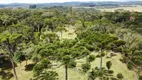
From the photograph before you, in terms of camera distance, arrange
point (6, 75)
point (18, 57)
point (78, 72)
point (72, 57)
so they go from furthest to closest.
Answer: point (18, 57)
point (6, 75)
point (78, 72)
point (72, 57)

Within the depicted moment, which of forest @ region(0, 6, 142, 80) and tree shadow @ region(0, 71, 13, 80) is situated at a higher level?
forest @ region(0, 6, 142, 80)

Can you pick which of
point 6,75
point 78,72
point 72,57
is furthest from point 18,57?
point 72,57

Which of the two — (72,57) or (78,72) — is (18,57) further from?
(72,57)

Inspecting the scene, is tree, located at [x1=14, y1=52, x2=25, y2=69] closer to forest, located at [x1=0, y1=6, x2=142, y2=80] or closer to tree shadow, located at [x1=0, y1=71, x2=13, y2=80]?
forest, located at [x1=0, y1=6, x2=142, y2=80]

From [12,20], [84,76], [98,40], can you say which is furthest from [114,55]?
[12,20]

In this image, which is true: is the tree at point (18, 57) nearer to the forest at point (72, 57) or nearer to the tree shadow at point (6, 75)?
the forest at point (72, 57)

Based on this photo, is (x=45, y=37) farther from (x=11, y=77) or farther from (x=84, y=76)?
(x=84, y=76)

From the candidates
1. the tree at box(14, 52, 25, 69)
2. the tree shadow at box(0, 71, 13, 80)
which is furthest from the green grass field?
the tree at box(14, 52, 25, 69)

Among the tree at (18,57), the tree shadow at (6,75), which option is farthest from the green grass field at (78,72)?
the tree at (18,57)

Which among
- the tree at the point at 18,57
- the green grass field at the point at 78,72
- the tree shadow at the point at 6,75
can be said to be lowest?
the tree shadow at the point at 6,75

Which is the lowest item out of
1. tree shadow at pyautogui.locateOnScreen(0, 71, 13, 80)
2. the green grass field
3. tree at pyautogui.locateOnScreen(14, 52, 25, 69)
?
tree shadow at pyautogui.locateOnScreen(0, 71, 13, 80)

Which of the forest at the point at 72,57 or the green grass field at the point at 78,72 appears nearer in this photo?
the forest at the point at 72,57

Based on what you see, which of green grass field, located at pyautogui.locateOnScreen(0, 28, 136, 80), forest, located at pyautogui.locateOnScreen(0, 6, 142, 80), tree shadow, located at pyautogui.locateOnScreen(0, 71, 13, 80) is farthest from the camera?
tree shadow, located at pyautogui.locateOnScreen(0, 71, 13, 80)
